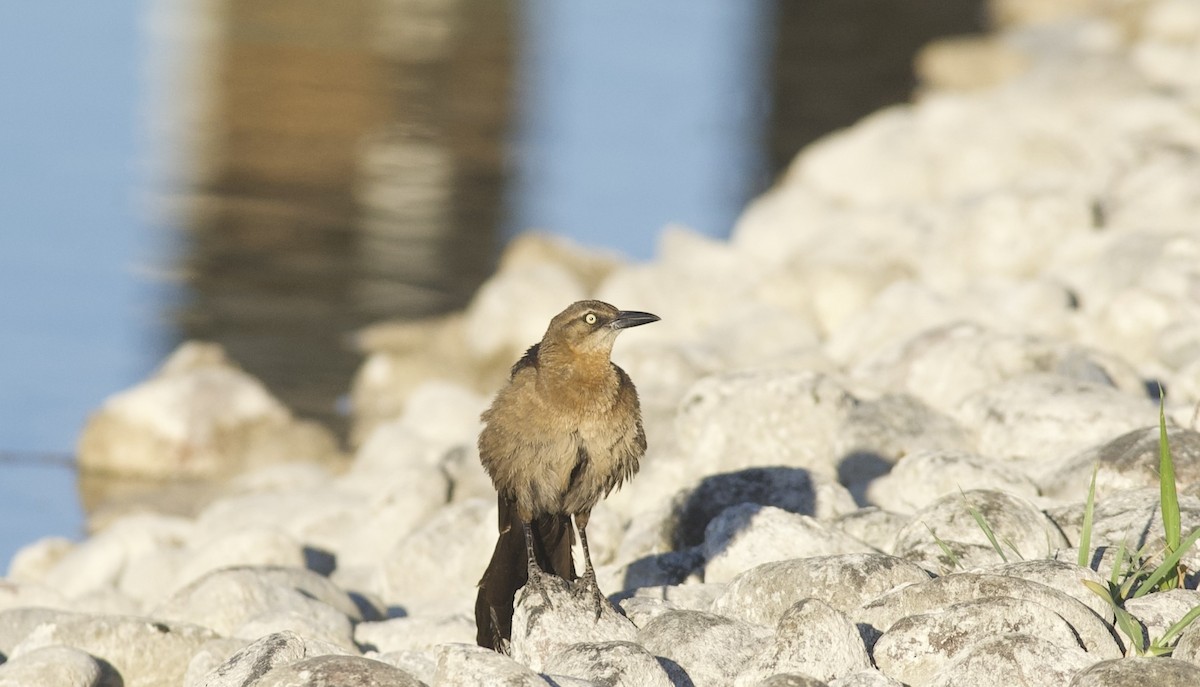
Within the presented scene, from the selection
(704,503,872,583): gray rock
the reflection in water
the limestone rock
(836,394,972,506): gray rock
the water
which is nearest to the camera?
(704,503,872,583): gray rock

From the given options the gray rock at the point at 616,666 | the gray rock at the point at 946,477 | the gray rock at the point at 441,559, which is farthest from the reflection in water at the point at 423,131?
the gray rock at the point at 616,666

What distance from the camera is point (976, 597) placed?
3.59 meters

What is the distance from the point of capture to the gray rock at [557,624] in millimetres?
3820

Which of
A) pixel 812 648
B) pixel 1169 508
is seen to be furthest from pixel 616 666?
pixel 1169 508

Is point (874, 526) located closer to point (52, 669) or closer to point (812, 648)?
point (812, 648)

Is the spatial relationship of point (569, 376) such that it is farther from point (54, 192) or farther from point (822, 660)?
point (54, 192)

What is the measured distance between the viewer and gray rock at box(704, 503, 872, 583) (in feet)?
14.2

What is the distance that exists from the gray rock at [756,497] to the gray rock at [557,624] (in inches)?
34.7

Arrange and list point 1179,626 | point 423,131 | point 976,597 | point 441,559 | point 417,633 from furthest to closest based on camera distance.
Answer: point 423,131, point 441,559, point 417,633, point 976,597, point 1179,626

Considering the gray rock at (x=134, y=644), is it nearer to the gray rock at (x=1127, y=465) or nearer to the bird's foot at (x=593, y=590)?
the bird's foot at (x=593, y=590)

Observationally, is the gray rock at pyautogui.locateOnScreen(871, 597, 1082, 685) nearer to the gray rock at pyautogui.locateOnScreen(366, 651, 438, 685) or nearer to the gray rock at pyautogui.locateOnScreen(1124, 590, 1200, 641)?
the gray rock at pyautogui.locateOnScreen(1124, 590, 1200, 641)

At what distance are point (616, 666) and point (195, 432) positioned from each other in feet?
15.5

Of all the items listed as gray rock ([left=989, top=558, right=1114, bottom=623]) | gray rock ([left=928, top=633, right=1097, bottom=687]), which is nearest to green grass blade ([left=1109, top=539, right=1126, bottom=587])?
gray rock ([left=989, top=558, right=1114, bottom=623])

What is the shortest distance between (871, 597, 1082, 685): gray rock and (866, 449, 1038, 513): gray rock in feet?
3.71
